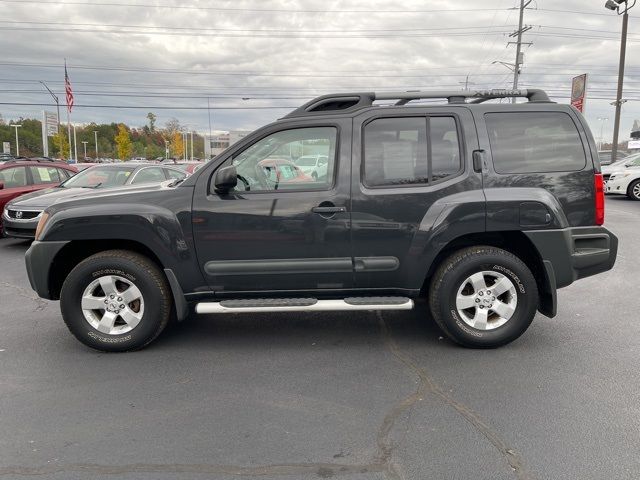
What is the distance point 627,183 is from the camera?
54.5 feet

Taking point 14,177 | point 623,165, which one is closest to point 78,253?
point 14,177

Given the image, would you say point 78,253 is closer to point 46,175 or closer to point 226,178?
point 226,178

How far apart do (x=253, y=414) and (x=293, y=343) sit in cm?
129

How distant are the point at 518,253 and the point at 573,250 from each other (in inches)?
18.1

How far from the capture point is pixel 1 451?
2.87m

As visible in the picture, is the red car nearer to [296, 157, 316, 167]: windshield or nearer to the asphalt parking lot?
the asphalt parking lot

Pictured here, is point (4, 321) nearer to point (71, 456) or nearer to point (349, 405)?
point (71, 456)

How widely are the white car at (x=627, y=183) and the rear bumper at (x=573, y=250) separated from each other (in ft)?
47.2

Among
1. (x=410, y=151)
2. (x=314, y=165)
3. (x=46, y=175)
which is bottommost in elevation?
(x=46, y=175)

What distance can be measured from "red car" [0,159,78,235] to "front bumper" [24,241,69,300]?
666 centimetres

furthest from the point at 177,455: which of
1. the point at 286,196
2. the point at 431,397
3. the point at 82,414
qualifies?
the point at 286,196

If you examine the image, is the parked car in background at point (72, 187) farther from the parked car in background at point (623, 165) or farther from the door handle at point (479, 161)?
the parked car in background at point (623, 165)

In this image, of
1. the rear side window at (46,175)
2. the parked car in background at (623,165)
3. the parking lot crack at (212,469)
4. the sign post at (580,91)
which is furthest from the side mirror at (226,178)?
the sign post at (580,91)

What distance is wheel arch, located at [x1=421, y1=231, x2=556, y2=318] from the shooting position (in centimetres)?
Result: 425
